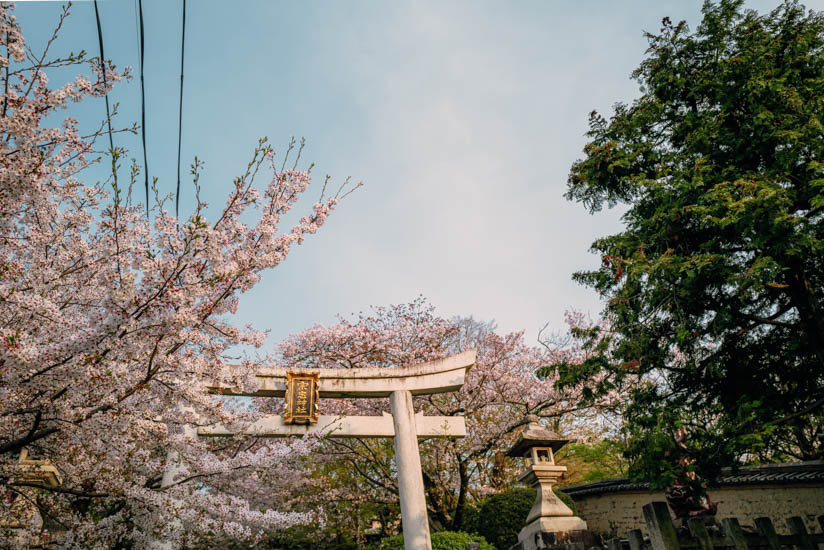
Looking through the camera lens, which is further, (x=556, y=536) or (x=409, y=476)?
(x=409, y=476)

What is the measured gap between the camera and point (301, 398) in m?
7.55

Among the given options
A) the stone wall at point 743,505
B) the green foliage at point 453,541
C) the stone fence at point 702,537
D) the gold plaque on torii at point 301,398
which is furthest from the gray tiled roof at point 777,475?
the gold plaque on torii at point 301,398

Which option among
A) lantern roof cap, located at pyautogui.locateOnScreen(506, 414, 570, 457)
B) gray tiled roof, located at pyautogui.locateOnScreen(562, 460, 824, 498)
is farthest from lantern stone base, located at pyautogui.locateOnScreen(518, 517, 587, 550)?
gray tiled roof, located at pyautogui.locateOnScreen(562, 460, 824, 498)

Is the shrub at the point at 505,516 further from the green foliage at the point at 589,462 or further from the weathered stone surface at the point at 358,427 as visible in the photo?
the green foliage at the point at 589,462

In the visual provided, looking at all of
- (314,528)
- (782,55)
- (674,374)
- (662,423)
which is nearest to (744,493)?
(674,374)

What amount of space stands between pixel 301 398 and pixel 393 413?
159cm

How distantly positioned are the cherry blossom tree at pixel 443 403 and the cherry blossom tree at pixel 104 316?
5923 mm

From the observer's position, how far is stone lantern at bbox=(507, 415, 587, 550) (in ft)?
16.0

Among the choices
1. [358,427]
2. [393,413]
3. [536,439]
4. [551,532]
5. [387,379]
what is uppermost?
[387,379]

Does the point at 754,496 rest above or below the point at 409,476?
below

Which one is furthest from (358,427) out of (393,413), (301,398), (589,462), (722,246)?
(589,462)

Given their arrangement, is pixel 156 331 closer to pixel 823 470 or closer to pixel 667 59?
pixel 667 59

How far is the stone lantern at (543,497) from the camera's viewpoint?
4869mm

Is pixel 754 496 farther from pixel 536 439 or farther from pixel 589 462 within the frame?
pixel 536 439
